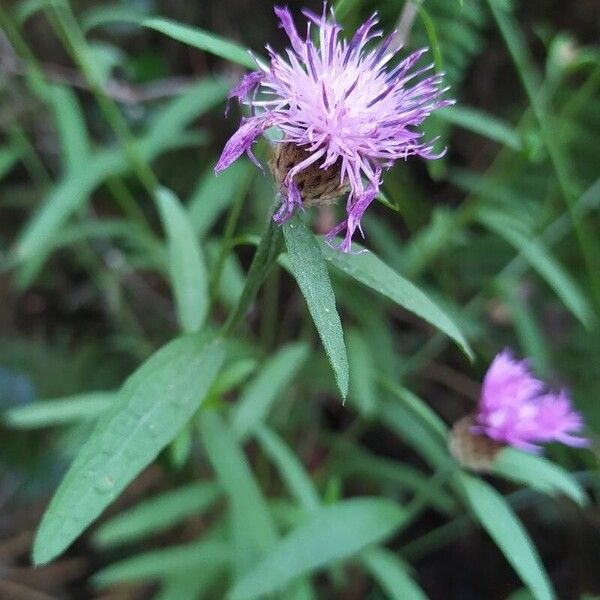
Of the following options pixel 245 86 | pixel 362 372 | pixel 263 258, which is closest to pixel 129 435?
pixel 263 258

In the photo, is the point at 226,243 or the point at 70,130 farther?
the point at 70,130

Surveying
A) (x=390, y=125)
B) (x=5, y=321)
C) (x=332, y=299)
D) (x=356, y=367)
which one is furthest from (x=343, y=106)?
(x=5, y=321)

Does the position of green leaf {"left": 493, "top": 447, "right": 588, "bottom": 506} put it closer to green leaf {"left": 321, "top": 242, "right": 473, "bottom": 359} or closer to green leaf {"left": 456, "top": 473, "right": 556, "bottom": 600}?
green leaf {"left": 456, "top": 473, "right": 556, "bottom": 600}

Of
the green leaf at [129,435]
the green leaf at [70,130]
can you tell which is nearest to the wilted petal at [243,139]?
the green leaf at [129,435]

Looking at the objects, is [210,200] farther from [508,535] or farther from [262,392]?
[508,535]

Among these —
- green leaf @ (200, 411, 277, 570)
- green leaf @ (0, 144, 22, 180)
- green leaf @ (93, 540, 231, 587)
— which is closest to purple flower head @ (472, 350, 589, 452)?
green leaf @ (200, 411, 277, 570)

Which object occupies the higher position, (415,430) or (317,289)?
(415,430)

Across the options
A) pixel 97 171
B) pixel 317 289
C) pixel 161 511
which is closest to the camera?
pixel 317 289
